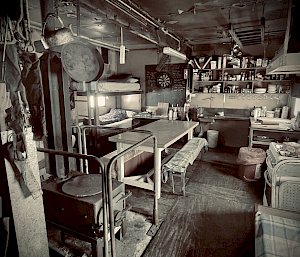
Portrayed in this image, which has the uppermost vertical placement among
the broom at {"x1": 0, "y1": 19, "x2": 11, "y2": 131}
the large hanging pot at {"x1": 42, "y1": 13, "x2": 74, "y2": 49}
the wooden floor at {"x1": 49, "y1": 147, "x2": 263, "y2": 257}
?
the large hanging pot at {"x1": 42, "y1": 13, "x2": 74, "y2": 49}

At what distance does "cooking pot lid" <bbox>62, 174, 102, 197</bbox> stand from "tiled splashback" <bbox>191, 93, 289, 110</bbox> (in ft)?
19.0

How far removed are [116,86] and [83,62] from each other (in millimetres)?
4218

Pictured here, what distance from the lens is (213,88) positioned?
7.27 metres

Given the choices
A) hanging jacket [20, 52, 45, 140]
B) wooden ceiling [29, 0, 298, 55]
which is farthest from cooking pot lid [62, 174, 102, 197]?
wooden ceiling [29, 0, 298, 55]

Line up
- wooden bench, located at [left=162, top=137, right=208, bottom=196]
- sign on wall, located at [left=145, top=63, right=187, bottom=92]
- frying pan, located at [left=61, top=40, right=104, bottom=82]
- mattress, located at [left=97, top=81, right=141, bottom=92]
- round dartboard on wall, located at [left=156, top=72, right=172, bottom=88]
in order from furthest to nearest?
round dartboard on wall, located at [left=156, top=72, right=172, bottom=88], sign on wall, located at [left=145, top=63, right=187, bottom=92], mattress, located at [left=97, top=81, right=141, bottom=92], wooden bench, located at [left=162, top=137, right=208, bottom=196], frying pan, located at [left=61, top=40, right=104, bottom=82]

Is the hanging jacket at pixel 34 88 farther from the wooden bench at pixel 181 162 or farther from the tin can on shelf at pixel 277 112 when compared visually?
the tin can on shelf at pixel 277 112

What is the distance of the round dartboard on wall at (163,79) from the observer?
312 inches

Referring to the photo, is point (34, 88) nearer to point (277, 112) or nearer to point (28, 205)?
point (28, 205)

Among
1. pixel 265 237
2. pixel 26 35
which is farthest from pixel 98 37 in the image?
pixel 265 237

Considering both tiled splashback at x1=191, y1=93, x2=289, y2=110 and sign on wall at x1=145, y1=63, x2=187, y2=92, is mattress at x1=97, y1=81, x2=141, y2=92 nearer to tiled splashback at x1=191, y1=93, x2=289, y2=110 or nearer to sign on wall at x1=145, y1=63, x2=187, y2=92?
sign on wall at x1=145, y1=63, x2=187, y2=92

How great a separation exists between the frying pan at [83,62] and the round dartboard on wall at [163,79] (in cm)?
555

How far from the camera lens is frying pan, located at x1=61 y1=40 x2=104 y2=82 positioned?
2537 millimetres

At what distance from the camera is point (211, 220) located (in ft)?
11.0

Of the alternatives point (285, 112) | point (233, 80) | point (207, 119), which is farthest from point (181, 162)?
point (285, 112)
